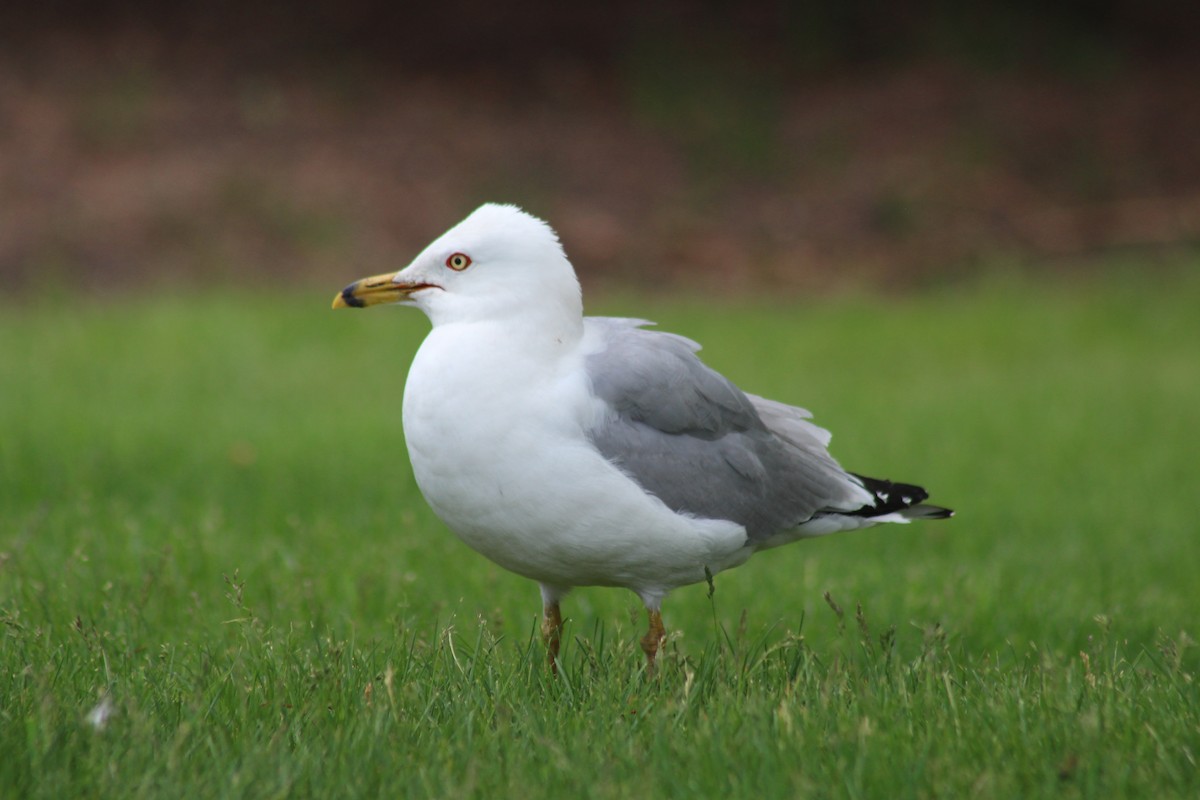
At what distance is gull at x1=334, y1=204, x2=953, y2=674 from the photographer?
4.04m

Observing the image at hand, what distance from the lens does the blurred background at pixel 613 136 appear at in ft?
44.8

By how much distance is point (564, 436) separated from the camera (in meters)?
4.07

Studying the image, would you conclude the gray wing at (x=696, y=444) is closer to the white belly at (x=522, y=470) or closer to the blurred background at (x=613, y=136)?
the white belly at (x=522, y=470)

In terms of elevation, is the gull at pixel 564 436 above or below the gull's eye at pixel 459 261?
below

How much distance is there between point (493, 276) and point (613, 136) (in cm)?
1199

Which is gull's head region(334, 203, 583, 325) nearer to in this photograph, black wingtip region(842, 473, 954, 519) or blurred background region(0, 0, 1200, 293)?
black wingtip region(842, 473, 954, 519)

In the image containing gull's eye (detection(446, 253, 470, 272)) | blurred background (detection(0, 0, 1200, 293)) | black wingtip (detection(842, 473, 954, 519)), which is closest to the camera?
gull's eye (detection(446, 253, 470, 272))

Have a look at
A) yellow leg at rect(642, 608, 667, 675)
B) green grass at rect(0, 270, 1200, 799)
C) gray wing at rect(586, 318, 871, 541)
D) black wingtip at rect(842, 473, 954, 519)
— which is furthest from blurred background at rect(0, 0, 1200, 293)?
yellow leg at rect(642, 608, 667, 675)

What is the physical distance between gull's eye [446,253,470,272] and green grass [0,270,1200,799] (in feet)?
3.48

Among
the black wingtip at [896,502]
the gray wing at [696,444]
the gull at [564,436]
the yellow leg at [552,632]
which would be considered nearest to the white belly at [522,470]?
the gull at [564,436]

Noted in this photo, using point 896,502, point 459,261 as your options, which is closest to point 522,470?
point 459,261

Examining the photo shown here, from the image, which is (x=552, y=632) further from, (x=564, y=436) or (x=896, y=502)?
(x=896, y=502)

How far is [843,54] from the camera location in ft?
57.3

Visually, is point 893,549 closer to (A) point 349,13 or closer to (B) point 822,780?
(B) point 822,780
